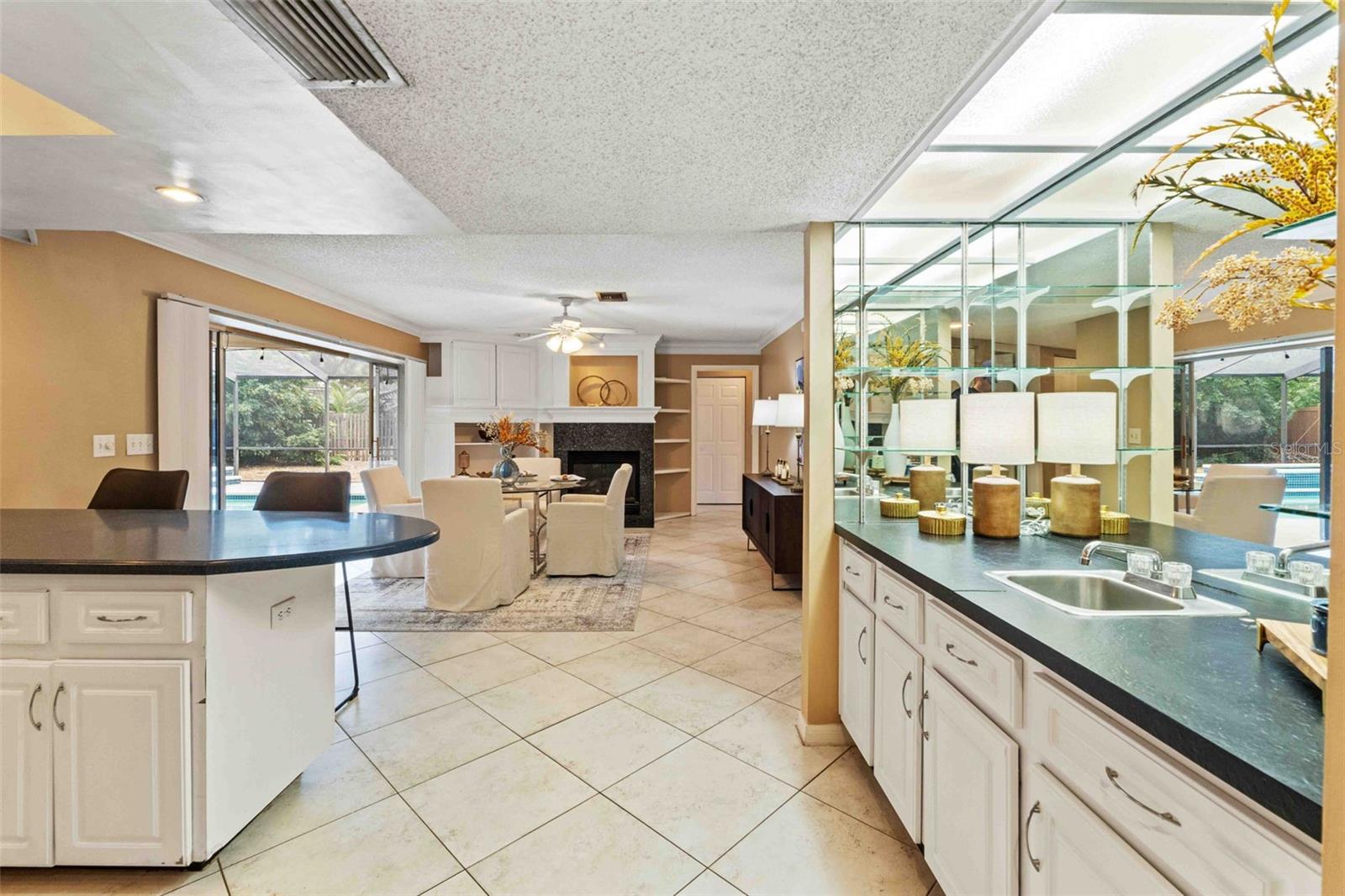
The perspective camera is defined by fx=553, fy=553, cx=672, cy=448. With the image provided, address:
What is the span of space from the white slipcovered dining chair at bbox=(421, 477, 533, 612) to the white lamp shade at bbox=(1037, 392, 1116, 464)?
3071mm

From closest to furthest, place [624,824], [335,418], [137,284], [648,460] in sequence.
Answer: [624,824], [137,284], [335,418], [648,460]

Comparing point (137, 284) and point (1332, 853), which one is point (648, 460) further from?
point (1332, 853)

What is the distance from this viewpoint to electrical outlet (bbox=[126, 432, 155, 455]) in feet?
10.0

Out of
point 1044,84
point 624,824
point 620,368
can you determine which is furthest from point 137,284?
point 620,368

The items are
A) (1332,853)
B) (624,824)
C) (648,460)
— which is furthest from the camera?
(648,460)

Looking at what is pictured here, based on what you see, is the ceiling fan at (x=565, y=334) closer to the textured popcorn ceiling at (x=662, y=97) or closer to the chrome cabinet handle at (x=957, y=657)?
the textured popcorn ceiling at (x=662, y=97)

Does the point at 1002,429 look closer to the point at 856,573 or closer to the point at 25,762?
the point at 856,573

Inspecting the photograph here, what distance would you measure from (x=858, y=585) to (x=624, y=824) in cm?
111

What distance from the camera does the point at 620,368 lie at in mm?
7609

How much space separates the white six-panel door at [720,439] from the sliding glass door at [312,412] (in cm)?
407

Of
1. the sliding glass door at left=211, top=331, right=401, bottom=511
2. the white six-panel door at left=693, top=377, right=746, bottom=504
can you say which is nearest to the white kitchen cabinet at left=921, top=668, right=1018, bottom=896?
the sliding glass door at left=211, top=331, right=401, bottom=511

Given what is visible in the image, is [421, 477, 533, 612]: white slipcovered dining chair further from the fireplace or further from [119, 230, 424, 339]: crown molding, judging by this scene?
the fireplace

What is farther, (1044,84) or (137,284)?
(137,284)


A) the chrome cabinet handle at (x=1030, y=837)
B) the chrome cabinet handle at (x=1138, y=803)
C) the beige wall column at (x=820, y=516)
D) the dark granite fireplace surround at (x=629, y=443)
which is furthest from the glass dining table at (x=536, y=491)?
the chrome cabinet handle at (x=1138, y=803)
